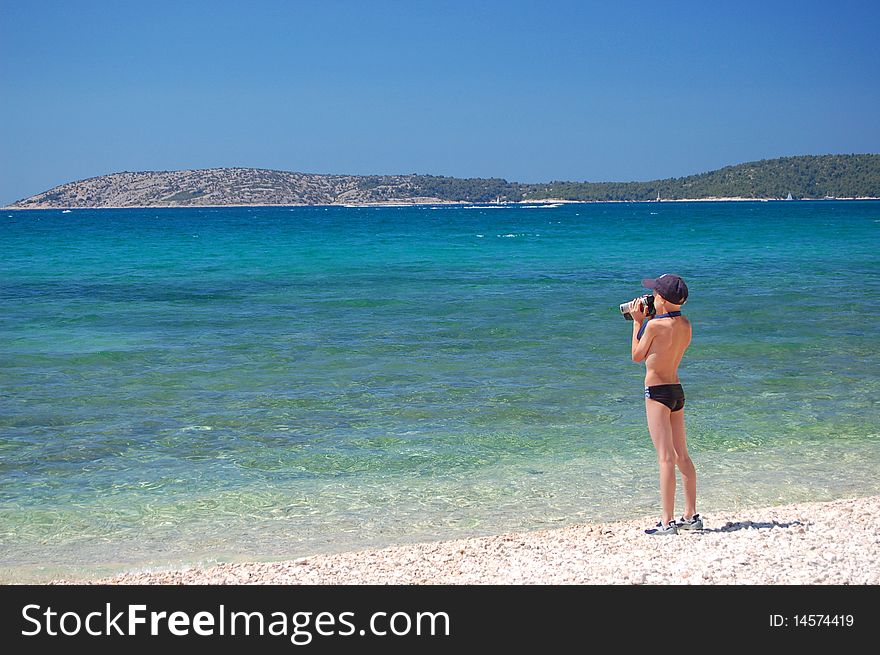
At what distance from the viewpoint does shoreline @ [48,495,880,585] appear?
5531 mm

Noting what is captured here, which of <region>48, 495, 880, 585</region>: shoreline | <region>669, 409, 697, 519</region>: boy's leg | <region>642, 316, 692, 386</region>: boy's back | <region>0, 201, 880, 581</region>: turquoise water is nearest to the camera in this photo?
<region>48, 495, 880, 585</region>: shoreline

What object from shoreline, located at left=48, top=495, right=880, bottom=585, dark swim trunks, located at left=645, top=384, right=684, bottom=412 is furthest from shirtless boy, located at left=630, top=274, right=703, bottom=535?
shoreline, located at left=48, top=495, right=880, bottom=585

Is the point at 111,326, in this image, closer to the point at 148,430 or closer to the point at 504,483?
the point at 148,430

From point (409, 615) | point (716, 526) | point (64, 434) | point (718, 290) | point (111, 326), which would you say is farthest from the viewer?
point (718, 290)

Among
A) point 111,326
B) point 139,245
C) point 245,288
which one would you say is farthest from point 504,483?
point 139,245

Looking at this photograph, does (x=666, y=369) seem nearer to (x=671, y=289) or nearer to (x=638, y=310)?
(x=638, y=310)

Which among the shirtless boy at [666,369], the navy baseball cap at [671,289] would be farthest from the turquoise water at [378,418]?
the navy baseball cap at [671,289]

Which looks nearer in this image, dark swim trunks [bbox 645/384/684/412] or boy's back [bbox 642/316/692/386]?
boy's back [bbox 642/316/692/386]

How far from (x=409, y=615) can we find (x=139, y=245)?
2139 inches

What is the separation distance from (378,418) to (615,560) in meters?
5.13

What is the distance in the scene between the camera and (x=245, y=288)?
2703 cm

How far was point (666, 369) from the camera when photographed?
624 cm

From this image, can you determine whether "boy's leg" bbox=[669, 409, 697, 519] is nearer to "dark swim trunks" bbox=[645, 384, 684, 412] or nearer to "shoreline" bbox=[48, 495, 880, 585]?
"dark swim trunks" bbox=[645, 384, 684, 412]

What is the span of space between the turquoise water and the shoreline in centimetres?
62
